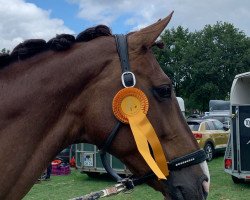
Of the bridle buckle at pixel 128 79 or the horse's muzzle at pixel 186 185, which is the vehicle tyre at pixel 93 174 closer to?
the horse's muzzle at pixel 186 185

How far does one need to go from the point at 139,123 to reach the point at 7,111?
0.76m

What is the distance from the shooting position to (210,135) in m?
17.7

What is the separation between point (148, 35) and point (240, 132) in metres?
9.34

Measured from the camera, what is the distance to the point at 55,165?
15203 mm

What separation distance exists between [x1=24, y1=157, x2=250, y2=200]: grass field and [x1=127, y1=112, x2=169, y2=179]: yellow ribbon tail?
813cm

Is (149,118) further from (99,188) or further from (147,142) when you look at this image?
(99,188)

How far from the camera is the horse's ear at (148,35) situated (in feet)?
8.35

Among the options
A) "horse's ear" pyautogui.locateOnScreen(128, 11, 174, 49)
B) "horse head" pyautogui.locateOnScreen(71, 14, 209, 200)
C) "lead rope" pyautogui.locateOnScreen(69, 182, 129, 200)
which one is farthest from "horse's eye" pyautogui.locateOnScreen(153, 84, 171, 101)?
"lead rope" pyautogui.locateOnScreen(69, 182, 129, 200)

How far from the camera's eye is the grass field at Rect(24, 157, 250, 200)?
34.8 feet

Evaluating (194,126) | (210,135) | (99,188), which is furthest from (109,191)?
(194,126)

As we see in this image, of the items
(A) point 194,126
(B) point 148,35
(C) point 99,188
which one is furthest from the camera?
(A) point 194,126

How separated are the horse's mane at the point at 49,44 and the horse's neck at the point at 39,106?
49 mm

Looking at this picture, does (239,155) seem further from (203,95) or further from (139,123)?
(203,95)

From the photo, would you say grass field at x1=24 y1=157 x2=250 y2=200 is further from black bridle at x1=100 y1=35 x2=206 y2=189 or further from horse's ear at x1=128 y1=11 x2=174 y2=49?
horse's ear at x1=128 y1=11 x2=174 y2=49
